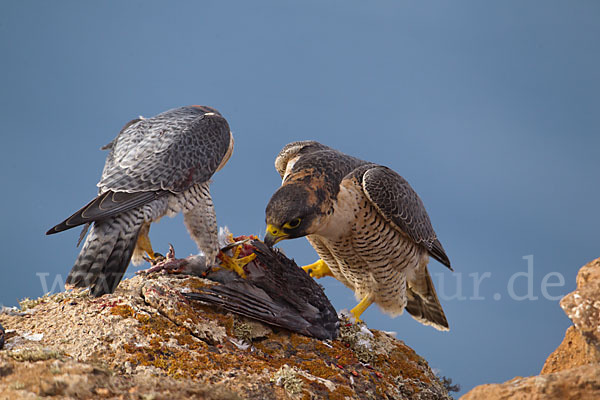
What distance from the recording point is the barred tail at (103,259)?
4734 millimetres

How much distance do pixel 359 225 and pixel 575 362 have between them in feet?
8.14

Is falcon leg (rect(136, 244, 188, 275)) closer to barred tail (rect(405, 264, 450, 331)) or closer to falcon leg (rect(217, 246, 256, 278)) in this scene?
falcon leg (rect(217, 246, 256, 278))

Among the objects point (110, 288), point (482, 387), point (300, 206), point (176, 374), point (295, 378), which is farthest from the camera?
point (300, 206)

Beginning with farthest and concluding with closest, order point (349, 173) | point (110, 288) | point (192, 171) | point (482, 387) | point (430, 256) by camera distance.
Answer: point (430, 256) → point (349, 173) → point (192, 171) → point (110, 288) → point (482, 387)

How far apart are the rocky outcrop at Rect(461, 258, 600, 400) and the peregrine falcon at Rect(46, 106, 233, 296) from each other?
300cm

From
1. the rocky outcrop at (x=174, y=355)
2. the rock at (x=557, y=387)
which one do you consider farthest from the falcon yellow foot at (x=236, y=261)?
the rock at (x=557, y=387)

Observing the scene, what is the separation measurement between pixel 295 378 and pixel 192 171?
7.61ft

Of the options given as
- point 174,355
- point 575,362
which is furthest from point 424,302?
point 174,355

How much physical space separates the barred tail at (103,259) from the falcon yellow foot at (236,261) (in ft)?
3.17

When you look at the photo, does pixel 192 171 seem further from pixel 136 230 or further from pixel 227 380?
pixel 227 380

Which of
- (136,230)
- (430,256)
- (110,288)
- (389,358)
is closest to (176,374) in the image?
(110,288)

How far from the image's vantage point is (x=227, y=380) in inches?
157

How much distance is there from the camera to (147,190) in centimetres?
523

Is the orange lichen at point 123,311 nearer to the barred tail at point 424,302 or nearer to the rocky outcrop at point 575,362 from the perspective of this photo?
the rocky outcrop at point 575,362
